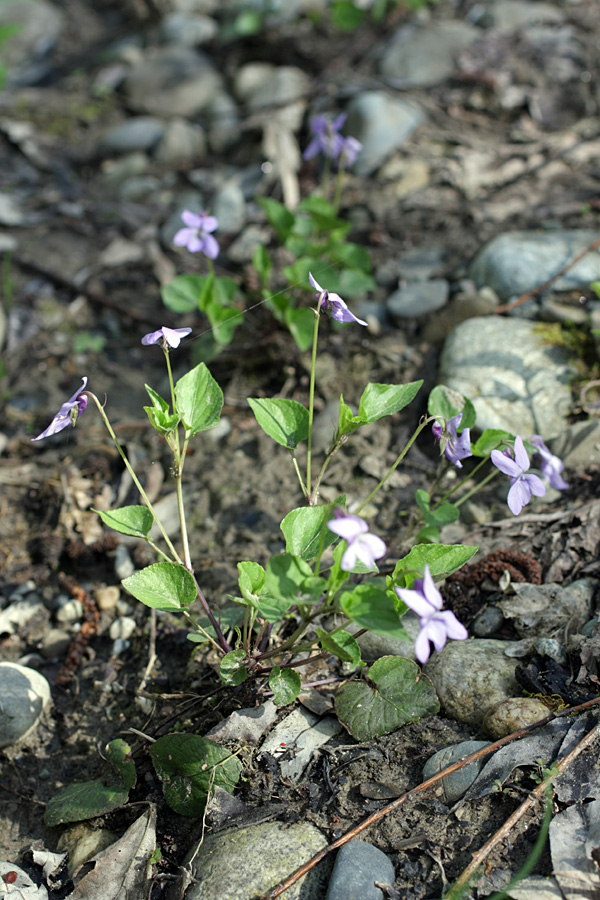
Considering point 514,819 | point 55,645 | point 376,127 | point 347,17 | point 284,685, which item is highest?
point 347,17

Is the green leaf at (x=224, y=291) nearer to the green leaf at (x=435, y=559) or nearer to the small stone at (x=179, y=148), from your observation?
the green leaf at (x=435, y=559)

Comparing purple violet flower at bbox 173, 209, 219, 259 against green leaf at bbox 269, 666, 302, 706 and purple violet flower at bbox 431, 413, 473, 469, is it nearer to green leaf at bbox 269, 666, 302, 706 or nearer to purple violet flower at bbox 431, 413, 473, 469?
purple violet flower at bbox 431, 413, 473, 469

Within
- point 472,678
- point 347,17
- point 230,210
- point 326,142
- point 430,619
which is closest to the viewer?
point 430,619

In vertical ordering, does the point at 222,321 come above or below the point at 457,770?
above

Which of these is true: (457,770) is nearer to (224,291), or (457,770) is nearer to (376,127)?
(224,291)

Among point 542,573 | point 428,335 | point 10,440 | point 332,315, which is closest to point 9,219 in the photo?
point 10,440

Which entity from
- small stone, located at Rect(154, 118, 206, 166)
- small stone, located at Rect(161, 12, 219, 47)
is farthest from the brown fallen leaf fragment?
small stone, located at Rect(161, 12, 219, 47)

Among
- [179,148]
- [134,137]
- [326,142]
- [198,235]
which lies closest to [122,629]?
[198,235]
